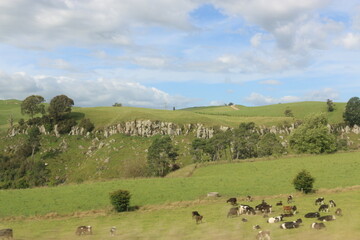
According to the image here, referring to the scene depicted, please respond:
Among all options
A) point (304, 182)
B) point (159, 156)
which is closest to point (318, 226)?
point (304, 182)

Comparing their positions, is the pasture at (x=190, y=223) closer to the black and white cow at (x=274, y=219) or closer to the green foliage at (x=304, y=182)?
the black and white cow at (x=274, y=219)

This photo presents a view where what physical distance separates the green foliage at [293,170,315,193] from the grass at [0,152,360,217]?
270 cm

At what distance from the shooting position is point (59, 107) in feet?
449

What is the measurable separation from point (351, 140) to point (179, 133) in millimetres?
74946

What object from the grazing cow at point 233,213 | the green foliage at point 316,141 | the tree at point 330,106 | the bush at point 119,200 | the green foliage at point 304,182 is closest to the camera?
the grazing cow at point 233,213

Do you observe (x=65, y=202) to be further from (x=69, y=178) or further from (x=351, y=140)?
(x=351, y=140)

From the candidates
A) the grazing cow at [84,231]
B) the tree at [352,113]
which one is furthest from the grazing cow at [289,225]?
the tree at [352,113]

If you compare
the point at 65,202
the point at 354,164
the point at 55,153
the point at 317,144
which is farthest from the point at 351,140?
the point at 65,202

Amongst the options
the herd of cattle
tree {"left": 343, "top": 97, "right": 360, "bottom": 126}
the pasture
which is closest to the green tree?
the pasture

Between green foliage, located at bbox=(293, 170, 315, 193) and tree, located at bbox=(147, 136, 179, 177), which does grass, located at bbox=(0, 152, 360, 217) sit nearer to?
green foliage, located at bbox=(293, 170, 315, 193)

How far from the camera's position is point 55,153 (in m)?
118

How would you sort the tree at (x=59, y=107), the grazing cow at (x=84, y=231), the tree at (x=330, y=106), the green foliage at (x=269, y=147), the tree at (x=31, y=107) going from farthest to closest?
the tree at (x=330, y=106) → the tree at (x=31, y=107) → the tree at (x=59, y=107) → the green foliage at (x=269, y=147) → the grazing cow at (x=84, y=231)

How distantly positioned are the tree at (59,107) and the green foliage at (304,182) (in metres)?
111

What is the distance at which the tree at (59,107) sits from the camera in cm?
13566
